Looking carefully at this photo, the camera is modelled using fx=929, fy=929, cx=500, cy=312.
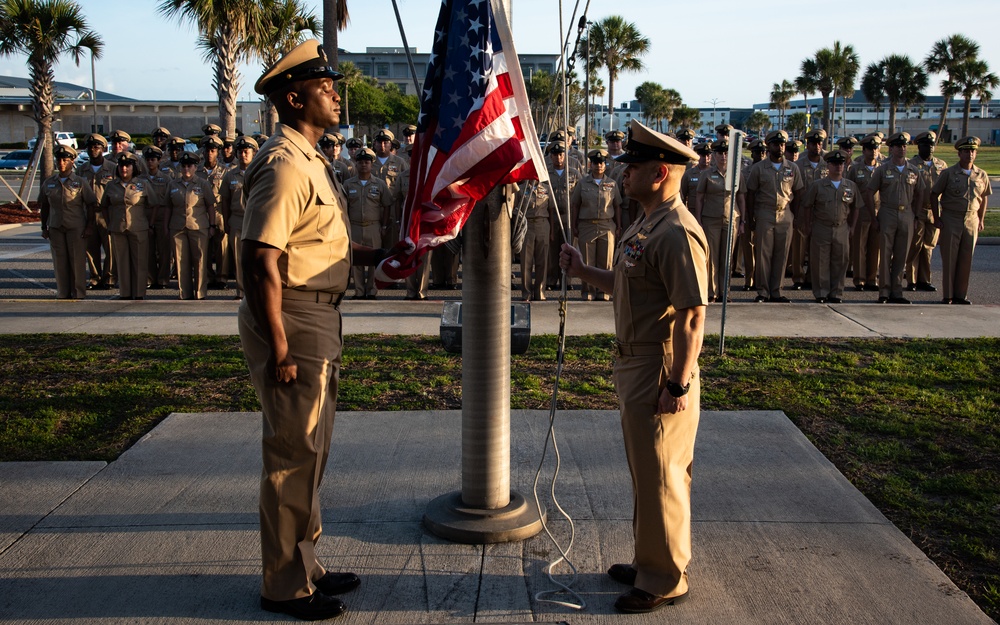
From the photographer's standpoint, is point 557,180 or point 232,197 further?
point 232,197

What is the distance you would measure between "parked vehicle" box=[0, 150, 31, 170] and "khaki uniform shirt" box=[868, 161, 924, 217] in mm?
45389

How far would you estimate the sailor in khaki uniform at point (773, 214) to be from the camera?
1196 centimetres

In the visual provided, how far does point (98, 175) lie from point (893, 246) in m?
10.6

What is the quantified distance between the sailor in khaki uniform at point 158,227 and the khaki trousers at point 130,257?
4.6 inches

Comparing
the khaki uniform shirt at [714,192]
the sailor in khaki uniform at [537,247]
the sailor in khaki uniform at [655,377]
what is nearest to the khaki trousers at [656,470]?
the sailor in khaki uniform at [655,377]

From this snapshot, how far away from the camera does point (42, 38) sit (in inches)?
939

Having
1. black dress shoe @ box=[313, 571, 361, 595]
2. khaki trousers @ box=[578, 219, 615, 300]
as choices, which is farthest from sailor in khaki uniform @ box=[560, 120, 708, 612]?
khaki trousers @ box=[578, 219, 615, 300]

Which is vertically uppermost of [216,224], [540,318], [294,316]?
[216,224]

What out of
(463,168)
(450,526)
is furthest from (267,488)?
(463,168)

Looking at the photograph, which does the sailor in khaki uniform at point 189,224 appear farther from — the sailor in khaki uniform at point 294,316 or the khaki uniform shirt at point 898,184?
the khaki uniform shirt at point 898,184

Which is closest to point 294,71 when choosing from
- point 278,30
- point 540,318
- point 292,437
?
point 292,437

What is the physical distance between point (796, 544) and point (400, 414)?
3.03 meters

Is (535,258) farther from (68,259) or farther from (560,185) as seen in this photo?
(68,259)

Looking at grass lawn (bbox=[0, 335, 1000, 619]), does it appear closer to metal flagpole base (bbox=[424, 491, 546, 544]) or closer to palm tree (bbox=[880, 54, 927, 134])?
metal flagpole base (bbox=[424, 491, 546, 544])
